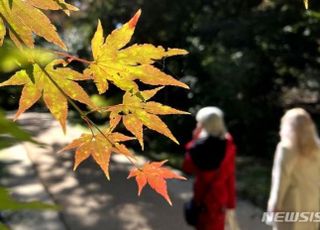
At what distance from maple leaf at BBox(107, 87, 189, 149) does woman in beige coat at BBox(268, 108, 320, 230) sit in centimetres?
343

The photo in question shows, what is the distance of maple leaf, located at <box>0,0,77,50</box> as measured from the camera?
73cm

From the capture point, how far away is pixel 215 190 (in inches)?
182

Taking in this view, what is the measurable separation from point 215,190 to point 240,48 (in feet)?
A: 16.9

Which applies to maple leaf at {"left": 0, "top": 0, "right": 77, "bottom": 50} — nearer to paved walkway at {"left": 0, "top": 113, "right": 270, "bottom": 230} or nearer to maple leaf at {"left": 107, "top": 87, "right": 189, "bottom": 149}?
maple leaf at {"left": 107, "top": 87, "right": 189, "bottom": 149}

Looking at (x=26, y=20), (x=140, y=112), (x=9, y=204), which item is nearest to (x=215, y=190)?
(x=140, y=112)

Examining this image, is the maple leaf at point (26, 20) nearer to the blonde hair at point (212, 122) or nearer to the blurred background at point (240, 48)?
the blonde hair at point (212, 122)

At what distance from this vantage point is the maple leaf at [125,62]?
2.62 ft

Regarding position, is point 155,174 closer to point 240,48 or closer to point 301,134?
point 301,134

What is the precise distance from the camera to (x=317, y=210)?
4.47 m

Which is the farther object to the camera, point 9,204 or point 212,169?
point 212,169

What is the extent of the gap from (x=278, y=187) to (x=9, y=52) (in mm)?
4082

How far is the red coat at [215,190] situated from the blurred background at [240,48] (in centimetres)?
383

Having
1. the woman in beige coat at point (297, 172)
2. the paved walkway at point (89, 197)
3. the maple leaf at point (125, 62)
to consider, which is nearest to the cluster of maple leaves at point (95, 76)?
the maple leaf at point (125, 62)

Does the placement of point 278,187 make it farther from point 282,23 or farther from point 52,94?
point 282,23
